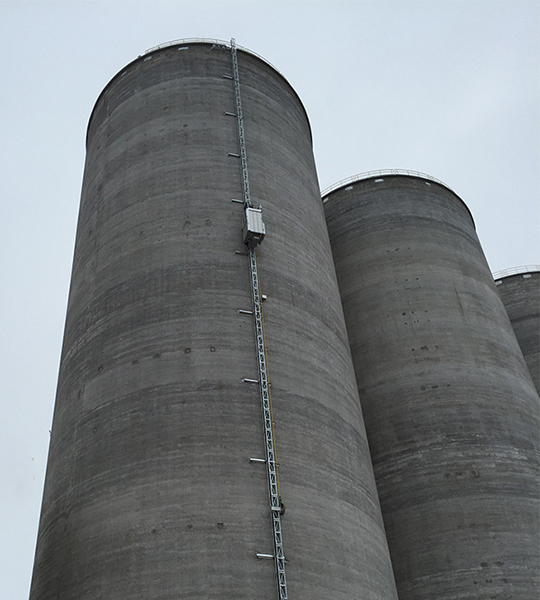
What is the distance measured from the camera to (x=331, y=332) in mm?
18484

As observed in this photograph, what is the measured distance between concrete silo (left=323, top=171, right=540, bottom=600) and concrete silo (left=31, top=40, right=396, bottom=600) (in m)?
4.10

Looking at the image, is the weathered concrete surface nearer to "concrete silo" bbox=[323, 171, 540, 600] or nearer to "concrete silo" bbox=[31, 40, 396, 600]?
"concrete silo" bbox=[323, 171, 540, 600]

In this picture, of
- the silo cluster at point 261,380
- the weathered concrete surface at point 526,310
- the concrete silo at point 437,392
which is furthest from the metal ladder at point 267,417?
the weathered concrete surface at point 526,310

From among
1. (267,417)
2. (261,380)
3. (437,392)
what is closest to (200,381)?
(261,380)

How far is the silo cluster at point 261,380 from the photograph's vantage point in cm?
1369

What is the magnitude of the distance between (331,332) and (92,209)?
7964mm

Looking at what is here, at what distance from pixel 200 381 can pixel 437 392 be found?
9.85 metres

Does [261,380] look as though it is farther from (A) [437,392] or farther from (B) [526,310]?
(B) [526,310]

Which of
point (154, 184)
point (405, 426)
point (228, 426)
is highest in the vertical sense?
point (154, 184)

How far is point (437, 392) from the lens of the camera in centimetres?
2209

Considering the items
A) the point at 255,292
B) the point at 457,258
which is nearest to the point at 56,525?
the point at 255,292

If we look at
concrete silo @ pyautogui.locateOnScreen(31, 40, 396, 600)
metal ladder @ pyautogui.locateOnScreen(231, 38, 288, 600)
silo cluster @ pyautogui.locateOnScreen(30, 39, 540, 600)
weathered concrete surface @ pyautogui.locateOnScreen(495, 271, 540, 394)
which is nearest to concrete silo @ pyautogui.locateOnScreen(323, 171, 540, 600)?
silo cluster @ pyautogui.locateOnScreen(30, 39, 540, 600)

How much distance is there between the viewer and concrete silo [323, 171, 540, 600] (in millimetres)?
19406

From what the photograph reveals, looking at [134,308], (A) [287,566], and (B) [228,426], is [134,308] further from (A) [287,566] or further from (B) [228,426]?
(A) [287,566]
